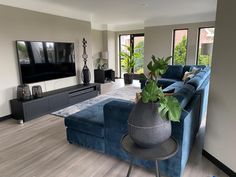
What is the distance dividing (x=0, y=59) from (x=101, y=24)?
537 cm

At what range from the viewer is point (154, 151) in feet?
5.07

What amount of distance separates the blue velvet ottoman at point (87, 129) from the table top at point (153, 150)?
84cm

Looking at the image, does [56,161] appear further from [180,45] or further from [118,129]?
[180,45]

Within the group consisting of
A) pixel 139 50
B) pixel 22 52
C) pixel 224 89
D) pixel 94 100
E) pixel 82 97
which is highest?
pixel 139 50

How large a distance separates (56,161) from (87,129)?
590 mm

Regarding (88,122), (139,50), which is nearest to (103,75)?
(139,50)

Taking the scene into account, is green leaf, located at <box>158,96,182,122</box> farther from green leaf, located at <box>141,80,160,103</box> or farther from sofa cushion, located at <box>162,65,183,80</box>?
sofa cushion, located at <box>162,65,183,80</box>

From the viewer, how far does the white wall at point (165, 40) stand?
6.52 m

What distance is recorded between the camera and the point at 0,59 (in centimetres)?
372

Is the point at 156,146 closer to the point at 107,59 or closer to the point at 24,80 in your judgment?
the point at 24,80

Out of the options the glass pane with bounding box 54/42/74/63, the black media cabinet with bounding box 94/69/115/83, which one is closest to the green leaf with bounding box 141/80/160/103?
the glass pane with bounding box 54/42/74/63

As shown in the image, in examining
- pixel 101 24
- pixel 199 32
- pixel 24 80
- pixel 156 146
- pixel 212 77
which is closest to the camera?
pixel 156 146

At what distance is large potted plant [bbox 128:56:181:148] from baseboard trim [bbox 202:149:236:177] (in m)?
1.18

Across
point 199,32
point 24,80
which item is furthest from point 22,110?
point 199,32
